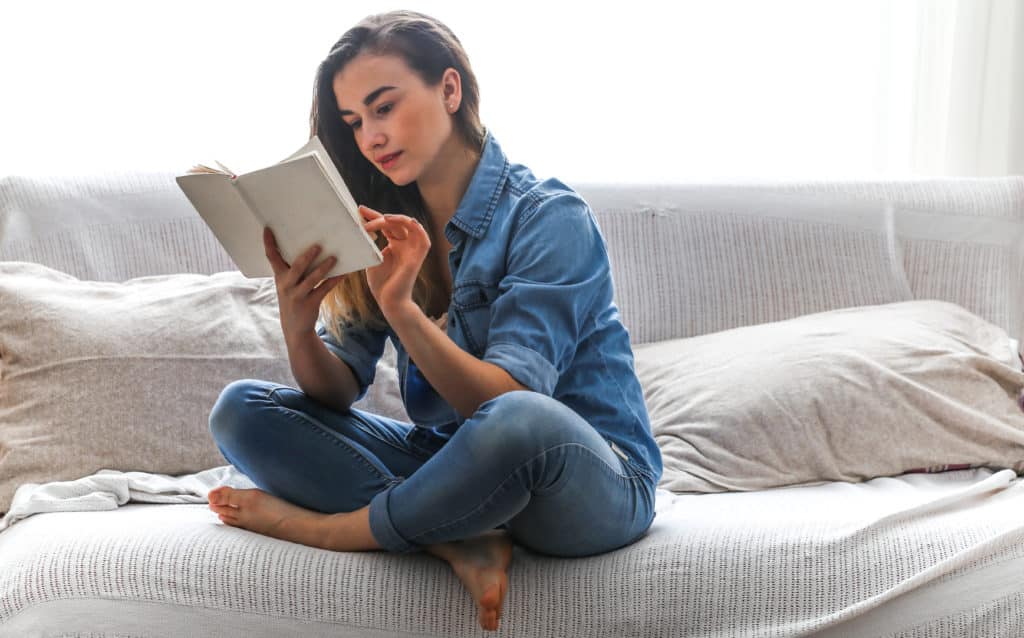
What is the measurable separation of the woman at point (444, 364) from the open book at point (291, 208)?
0.08ft

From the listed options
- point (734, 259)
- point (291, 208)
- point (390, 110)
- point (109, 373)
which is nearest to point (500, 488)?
point (291, 208)

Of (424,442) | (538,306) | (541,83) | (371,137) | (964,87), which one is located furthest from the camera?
(964,87)

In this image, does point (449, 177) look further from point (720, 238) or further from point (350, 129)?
point (720, 238)

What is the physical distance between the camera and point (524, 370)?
1288 mm

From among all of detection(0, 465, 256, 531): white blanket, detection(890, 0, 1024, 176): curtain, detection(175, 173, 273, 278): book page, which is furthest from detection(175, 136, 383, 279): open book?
detection(890, 0, 1024, 176): curtain

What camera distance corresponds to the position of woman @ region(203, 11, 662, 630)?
48.9 inches

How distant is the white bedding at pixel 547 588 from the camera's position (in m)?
1.26

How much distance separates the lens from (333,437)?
1.42 m

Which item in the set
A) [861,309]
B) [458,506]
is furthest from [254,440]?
[861,309]

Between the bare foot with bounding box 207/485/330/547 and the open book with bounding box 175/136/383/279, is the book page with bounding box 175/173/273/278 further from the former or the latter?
the bare foot with bounding box 207/485/330/547

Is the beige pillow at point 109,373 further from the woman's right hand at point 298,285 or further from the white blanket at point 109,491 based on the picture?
the woman's right hand at point 298,285

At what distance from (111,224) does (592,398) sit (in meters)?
0.97

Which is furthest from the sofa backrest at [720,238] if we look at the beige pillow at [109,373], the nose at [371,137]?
the nose at [371,137]

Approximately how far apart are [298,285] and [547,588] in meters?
0.45
